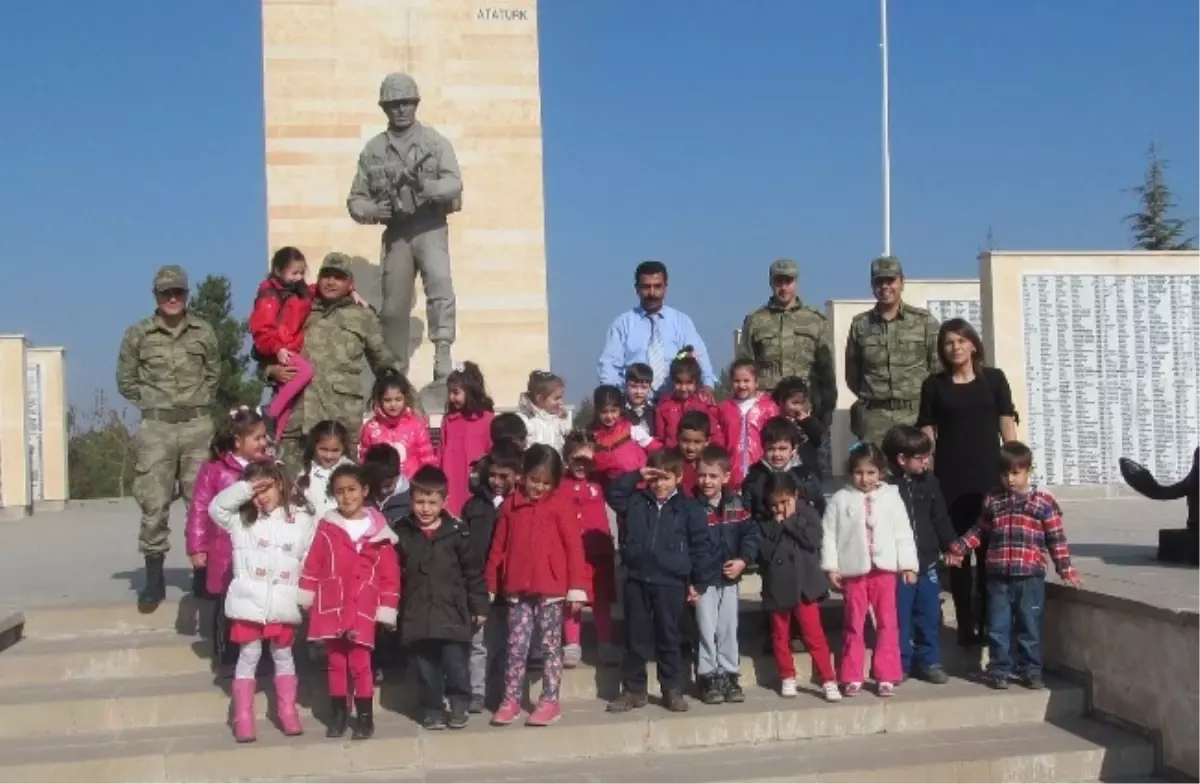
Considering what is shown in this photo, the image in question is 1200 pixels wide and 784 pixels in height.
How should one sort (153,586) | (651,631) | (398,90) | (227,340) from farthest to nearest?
(227,340)
(398,90)
(153,586)
(651,631)

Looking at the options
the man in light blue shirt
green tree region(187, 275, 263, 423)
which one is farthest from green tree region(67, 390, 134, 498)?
the man in light blue shirt

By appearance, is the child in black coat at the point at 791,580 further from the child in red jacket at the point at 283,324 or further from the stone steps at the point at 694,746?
the child in red jacket at the point at 283,324

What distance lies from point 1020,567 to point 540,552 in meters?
1.95

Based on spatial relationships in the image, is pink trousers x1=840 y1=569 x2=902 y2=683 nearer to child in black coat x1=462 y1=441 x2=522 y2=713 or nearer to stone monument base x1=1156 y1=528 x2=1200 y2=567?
child in black coat x1=462 y1=441 x2=522 y2=713

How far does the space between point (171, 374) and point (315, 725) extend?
6.32ft

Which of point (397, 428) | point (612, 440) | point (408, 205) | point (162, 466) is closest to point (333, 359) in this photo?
point (397, 428)

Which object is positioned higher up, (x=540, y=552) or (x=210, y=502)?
(x=210, y=502)

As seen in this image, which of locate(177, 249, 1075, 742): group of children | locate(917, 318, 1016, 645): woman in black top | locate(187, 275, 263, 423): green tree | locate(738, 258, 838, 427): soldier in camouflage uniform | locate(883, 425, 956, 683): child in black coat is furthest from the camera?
locate(187, 275, 263, 423): green tree

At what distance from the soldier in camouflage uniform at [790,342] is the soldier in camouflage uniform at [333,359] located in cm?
184

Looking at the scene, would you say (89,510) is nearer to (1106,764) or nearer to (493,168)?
(493,168)

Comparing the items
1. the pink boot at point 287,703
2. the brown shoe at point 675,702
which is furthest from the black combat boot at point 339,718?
the brown shoe at point 675,702

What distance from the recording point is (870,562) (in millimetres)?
5281

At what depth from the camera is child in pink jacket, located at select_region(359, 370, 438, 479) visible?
5.83 metres

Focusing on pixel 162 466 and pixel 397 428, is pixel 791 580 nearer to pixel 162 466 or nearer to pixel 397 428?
pixel 397 428
